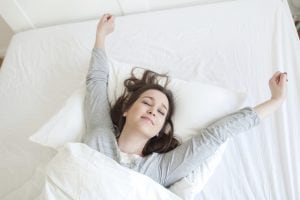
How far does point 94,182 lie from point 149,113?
0.88ft

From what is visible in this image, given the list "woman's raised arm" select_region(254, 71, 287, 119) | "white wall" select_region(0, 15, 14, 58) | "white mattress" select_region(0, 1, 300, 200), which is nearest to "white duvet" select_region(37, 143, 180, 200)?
"white mattress" select_region(0, 1, 300, 200)

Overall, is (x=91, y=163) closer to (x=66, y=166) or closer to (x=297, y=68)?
(x=66, y=166)

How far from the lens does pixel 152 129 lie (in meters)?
1.00

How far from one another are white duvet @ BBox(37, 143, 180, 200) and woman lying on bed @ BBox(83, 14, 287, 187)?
11cm

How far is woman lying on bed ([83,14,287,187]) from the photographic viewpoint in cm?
99

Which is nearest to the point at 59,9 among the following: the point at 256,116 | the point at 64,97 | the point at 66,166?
the point at 64,97

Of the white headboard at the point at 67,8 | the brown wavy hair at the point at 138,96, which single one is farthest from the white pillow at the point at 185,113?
the white headboard at the point at 67,8

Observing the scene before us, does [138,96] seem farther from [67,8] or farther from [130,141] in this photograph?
[67,8]

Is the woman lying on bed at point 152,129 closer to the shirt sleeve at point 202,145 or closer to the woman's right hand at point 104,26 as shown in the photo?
the shirt sleeve at point 202,145

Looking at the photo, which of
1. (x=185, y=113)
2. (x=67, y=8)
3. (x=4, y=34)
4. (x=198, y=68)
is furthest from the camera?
(x=4, y=34)

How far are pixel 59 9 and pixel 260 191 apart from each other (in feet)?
3.95

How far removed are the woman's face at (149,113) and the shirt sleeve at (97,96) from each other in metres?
0.08

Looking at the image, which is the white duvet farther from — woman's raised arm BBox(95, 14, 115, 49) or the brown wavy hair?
woman's raised arm BBox(95, 14, 115, 49)

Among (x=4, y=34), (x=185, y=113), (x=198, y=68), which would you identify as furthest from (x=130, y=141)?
(x=4, y=34)
